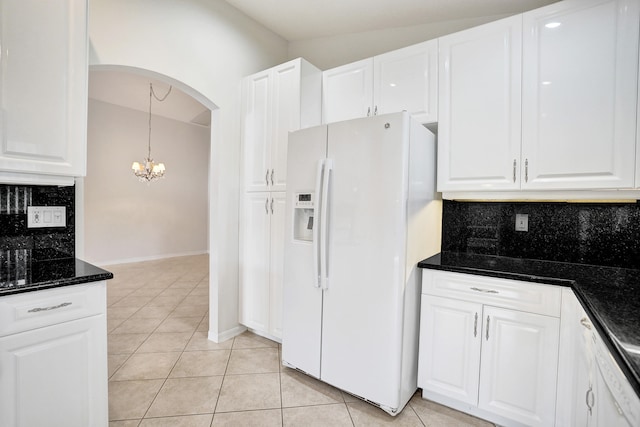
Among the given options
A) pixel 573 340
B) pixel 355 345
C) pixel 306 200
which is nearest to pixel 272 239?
pixel 306 200

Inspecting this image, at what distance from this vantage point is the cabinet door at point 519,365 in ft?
5.22

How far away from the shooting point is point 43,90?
150 cm

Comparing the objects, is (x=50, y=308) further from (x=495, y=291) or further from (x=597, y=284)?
(x=597, y=284)

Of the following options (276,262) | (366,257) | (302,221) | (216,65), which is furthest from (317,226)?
(216,65)

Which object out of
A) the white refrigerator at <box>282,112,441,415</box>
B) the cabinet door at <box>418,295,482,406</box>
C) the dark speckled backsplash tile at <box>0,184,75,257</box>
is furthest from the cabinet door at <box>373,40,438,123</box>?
the dark speckled backsplash tile at <box>0,184,75,257</box>

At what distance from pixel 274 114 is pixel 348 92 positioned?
0.67m

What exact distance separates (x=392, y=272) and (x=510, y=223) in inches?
43.4

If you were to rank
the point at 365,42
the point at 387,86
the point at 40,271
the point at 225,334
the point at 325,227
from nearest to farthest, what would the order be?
the point at 40,271, the point at 325,227, the point at 387,86, the point at 225,334, the point at 365,42

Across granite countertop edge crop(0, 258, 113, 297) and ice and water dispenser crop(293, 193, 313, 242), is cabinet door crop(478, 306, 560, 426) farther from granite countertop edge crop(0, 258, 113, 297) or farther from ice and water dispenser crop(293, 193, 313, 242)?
granite countertop edge crop(0, 258, 113, 297)

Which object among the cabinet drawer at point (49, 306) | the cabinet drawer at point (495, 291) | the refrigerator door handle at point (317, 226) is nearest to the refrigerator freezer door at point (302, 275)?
the refrigerator door handle at point (317, 226)

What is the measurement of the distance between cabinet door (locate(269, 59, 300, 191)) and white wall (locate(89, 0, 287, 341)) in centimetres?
45

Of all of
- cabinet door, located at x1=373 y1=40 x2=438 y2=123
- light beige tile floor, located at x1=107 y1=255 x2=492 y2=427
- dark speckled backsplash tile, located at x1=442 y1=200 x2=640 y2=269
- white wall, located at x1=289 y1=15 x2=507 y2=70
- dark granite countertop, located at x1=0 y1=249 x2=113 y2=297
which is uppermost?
white wall, located at x1=289 y1=15 x2=507 y2=70

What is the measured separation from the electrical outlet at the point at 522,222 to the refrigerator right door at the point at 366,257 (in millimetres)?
1014

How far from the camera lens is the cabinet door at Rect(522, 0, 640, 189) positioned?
64.3 inches
